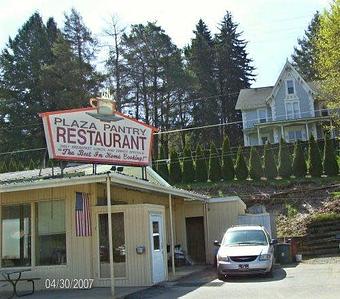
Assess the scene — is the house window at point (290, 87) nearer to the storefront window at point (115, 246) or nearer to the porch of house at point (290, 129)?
the porch of house at point (290, 129)

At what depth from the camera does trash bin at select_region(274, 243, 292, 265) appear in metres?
22.4

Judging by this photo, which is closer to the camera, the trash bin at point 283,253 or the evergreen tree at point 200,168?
the trash bin at point 283,253

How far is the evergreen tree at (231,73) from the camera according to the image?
65.8 metres

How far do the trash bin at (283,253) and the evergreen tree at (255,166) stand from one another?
732 inches

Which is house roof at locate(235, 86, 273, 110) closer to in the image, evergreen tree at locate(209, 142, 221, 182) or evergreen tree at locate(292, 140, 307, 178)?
evergreen tree at locate(209, 142, 221, 182)

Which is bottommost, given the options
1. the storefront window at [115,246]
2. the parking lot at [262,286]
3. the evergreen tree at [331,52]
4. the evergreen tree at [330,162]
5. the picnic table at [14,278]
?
the parking lot at [262,286]

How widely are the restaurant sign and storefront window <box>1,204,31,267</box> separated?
2.75 metres

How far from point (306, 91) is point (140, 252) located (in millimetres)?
43041

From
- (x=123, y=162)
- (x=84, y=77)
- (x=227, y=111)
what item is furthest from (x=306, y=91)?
(x=123, y=162)

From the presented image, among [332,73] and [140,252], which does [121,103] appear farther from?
[140,252]
